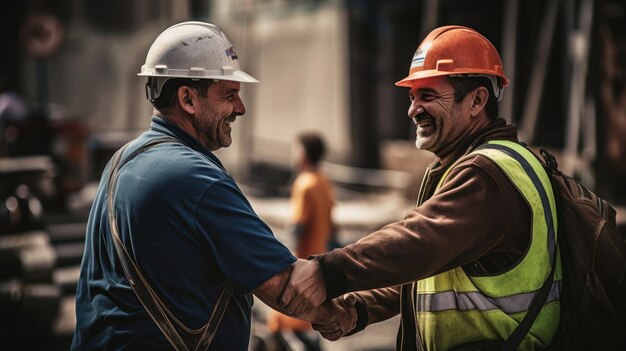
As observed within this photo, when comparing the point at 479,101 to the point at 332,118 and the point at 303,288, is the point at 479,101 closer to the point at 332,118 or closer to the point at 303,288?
the point at 303,288

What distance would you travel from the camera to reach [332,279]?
135 inches

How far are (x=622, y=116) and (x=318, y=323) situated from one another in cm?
956

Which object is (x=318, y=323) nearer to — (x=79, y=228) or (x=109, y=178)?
(x=109, y=178)

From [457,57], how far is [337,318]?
117 cm

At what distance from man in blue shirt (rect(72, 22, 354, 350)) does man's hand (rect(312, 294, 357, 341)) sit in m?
0.32

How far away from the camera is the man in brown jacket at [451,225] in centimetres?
320

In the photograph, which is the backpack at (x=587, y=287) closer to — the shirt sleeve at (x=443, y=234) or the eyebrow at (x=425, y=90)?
the shirt sleeve at (x=443, y=234)

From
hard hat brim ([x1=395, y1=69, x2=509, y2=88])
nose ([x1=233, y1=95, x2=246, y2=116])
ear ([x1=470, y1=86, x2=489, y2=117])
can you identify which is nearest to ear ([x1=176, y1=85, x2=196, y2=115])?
nose ([x1=233, y1=95, x2=246, y2=116])

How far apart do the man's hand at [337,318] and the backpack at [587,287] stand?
32.4 inches

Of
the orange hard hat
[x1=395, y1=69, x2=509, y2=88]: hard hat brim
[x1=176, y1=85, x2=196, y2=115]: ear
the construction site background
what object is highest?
the orange hard hat

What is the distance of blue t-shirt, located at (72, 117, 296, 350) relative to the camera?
3182 millimetres

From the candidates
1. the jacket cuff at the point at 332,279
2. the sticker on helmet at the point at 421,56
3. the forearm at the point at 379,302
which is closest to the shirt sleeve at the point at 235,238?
the jacket cuff at the point at 332,279

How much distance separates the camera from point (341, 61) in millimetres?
17891

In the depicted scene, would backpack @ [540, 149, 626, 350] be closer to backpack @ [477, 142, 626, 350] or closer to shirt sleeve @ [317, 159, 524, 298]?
backpack @ [477, 142, 626, 350]
